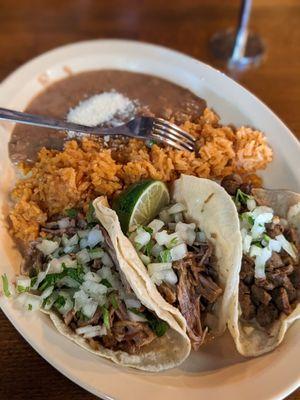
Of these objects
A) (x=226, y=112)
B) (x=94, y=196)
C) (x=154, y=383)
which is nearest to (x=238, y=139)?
(x=226, y=112)

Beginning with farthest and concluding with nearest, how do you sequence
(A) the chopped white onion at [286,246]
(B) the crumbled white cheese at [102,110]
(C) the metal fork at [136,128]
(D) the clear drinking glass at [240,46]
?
(D) the clear drinking glass at [240,46], (B) the crumbled white cheese at [102,110], (C) the metal fork at [136,128], (A) the chopped white onion at [286,246]

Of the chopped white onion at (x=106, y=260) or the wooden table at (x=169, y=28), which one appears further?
the wooden table at (x=169, y=28)

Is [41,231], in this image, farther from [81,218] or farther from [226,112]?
[226,112]

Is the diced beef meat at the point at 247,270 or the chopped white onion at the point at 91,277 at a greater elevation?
the diced beef meat at the point at 247,270

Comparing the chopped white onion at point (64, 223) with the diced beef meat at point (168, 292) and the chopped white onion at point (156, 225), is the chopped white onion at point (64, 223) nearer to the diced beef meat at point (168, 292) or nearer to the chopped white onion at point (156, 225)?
the chopped white onion at point (156, 225)

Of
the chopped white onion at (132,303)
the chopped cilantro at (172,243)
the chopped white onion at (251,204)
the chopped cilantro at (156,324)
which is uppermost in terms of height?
the chopped white onion at (251,204)

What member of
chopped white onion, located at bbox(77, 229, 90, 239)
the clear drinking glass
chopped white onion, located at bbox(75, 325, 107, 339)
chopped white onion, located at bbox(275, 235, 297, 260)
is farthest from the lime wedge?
the clear drinking glass

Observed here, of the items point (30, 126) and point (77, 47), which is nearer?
point (30, 126)

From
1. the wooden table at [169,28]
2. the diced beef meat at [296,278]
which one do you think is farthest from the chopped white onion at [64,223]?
the wooden table at [169,28]
